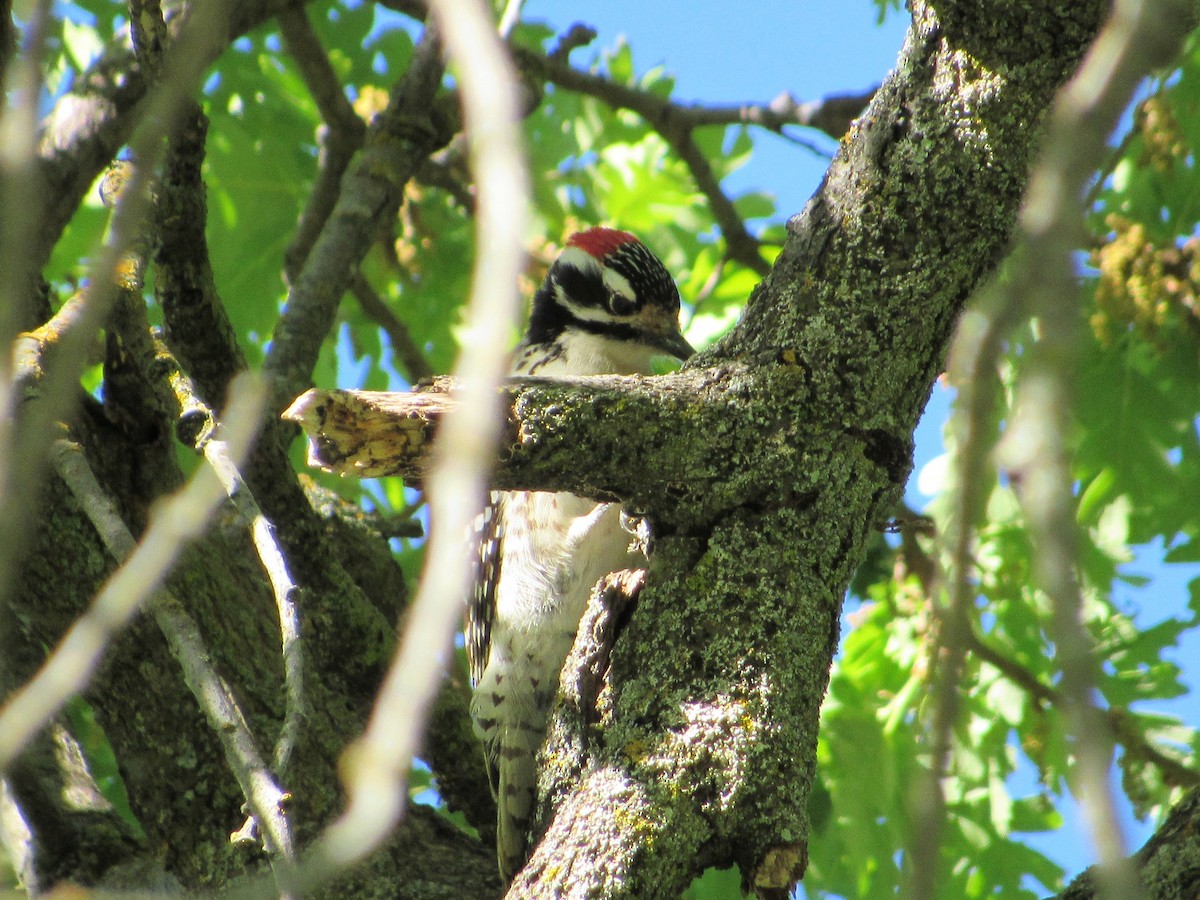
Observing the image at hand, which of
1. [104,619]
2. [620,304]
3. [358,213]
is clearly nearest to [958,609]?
[104,619]

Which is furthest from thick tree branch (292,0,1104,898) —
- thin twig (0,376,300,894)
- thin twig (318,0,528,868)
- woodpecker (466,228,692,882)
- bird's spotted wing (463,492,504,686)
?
bird's spotted wing (463,492,504,686)

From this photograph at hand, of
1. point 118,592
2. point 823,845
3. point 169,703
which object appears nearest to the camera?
point 118,592

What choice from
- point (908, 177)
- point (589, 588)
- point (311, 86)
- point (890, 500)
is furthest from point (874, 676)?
point (311, 86)

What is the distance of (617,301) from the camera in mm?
4031

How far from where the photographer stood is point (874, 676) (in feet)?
14.1

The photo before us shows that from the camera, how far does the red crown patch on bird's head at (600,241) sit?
4.21 meters

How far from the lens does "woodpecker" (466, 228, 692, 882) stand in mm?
3322

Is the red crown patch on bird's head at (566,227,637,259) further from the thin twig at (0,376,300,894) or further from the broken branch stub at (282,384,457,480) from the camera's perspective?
the broken branch stub at (282,384,457,480)

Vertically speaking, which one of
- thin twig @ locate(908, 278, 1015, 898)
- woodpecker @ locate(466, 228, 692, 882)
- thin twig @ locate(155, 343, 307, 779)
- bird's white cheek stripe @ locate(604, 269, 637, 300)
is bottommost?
thin twig @ locate(908, 278, 1015, 898)

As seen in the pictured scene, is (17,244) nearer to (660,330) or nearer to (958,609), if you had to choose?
(958,609)

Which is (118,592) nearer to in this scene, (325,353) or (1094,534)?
(1094,534)

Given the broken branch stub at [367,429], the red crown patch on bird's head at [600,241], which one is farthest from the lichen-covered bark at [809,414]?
the red crown patch on bird's head at [600,241]

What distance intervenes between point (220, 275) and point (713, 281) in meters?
1.83

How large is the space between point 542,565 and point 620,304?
96 centimetres
